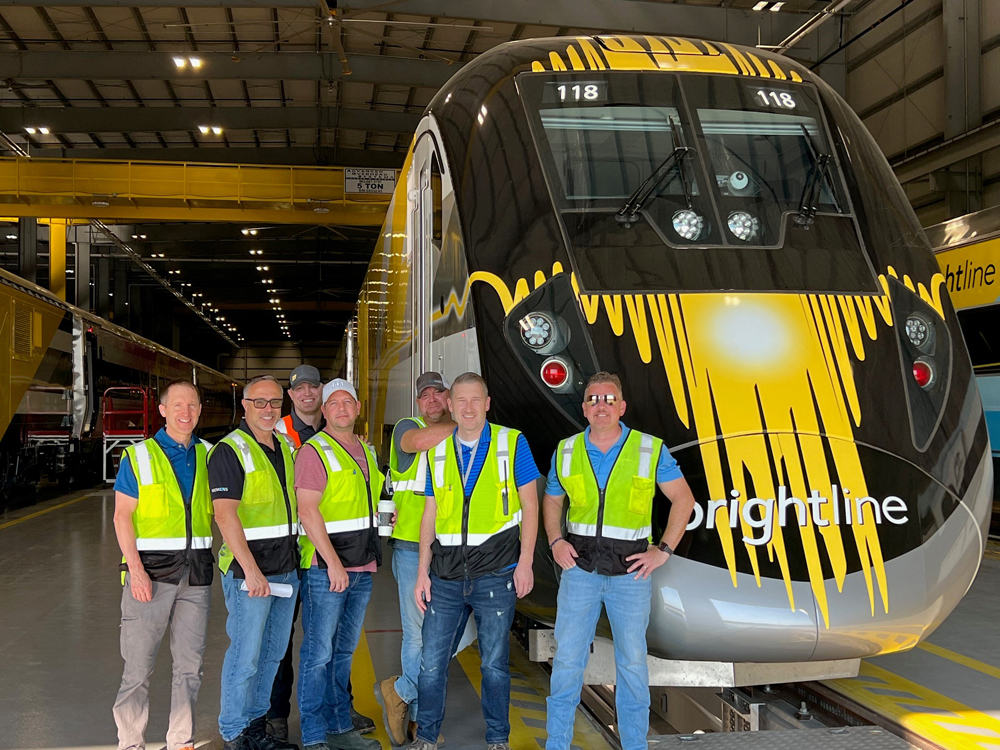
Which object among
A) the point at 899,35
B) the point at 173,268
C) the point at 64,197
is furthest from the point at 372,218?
the point at 173,268

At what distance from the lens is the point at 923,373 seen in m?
4.50

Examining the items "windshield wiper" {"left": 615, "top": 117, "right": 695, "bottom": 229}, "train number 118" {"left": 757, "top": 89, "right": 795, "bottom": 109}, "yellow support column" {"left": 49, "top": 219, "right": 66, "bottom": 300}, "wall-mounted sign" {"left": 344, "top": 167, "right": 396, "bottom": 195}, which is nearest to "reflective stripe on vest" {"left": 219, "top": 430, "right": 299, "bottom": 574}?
"windshield wiper" {"left": 615, "top": 117, "right": 695, "bottom": 229}

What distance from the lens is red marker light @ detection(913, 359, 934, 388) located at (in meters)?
4.48

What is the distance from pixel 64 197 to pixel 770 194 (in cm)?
2001

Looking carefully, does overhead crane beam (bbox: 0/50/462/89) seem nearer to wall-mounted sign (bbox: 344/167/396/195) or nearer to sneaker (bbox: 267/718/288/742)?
wall-mounted sign (bbox: 344/167/396/195)

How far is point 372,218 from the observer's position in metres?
22.4

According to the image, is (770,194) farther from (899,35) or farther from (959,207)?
(899,35)

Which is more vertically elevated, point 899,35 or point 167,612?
point 899,35

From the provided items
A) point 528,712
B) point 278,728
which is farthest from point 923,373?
point 278,728

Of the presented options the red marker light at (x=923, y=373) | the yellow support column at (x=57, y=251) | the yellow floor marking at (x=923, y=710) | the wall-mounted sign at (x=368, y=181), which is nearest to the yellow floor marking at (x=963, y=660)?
the yellow floor marking at (x=923, y=710)

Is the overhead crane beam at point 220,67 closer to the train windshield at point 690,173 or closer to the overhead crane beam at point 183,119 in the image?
the overhead crane beam at point 183,119

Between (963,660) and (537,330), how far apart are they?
353cm

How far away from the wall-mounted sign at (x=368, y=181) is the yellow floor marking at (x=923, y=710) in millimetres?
16483

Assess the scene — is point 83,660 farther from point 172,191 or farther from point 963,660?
point 172,191
